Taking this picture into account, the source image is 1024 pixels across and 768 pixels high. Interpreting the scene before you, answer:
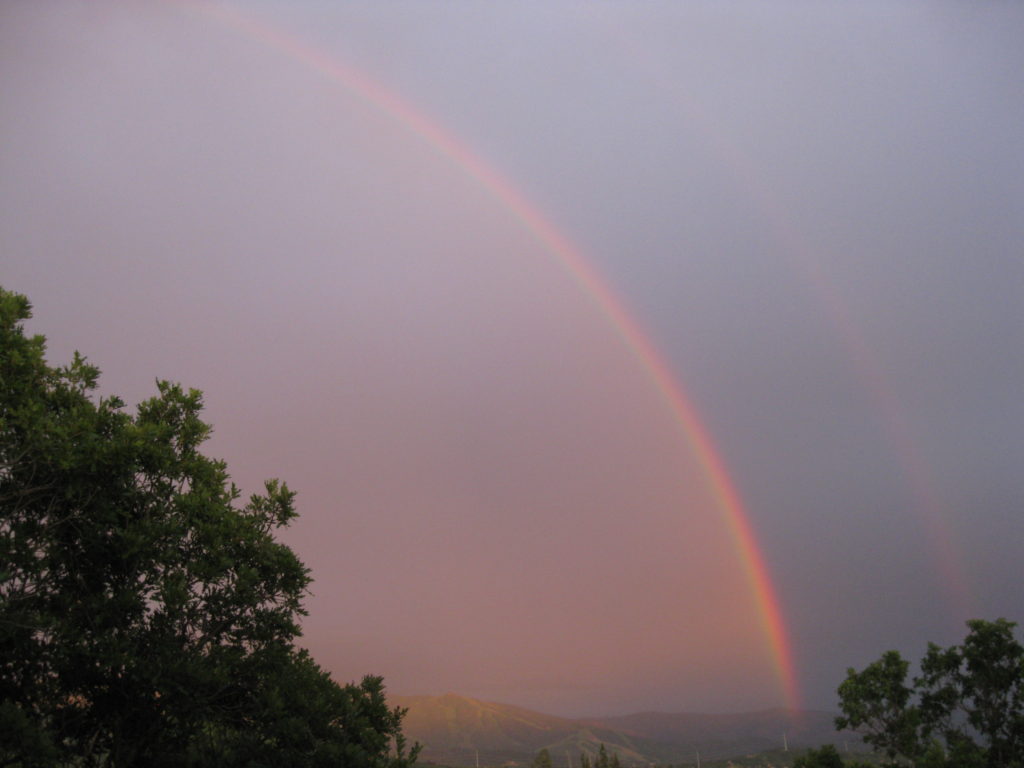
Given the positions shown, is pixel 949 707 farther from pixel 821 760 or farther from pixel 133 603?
pixel 133 603

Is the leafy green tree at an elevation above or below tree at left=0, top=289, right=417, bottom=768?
below

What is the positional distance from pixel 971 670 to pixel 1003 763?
349 cm

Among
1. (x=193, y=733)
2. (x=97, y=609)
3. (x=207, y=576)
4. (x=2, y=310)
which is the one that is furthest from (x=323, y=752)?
(x=2, y=310)

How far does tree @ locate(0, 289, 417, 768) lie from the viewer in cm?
1355

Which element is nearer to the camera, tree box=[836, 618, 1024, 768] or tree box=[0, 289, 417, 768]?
tree box=[0, 289, 417, 768]

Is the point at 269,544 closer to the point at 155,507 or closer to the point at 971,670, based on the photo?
the point at 155,507

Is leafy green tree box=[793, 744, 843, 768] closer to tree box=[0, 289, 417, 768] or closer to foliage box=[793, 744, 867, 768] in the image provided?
foliage box=[793, 744, 867, 768]

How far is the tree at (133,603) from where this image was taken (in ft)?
44.5

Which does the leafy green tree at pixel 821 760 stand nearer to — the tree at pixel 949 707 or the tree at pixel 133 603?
the tree at pixel 949 707

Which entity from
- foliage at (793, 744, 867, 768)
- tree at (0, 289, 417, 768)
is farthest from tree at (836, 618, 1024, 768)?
tree at (0, 289, 417, 768)

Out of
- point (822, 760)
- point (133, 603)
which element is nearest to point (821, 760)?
point (822, 760)

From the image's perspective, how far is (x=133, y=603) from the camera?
14680mm

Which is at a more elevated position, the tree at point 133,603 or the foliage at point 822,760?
the tree at point 133,603

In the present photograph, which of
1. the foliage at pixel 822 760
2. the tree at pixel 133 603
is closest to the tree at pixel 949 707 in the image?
the foliage at pixel 822 760
